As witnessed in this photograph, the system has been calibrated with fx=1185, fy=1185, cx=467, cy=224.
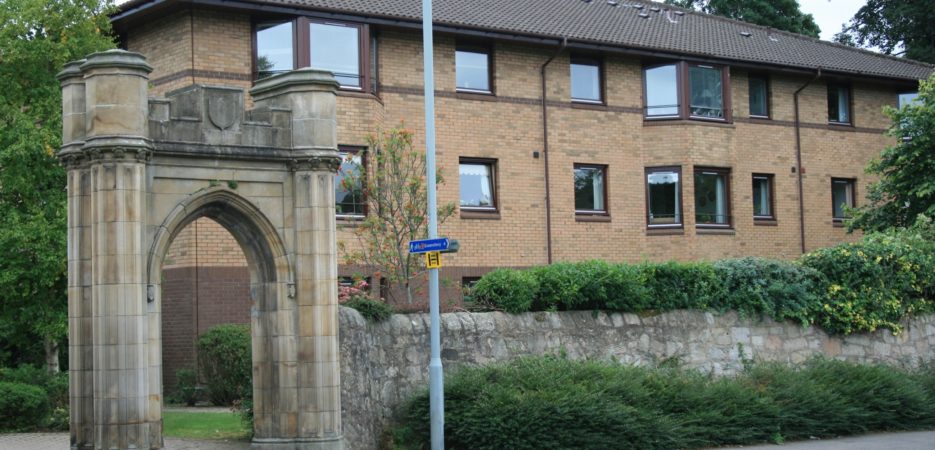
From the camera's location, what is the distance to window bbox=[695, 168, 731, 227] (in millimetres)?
31422

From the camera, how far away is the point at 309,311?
1523 centimetres

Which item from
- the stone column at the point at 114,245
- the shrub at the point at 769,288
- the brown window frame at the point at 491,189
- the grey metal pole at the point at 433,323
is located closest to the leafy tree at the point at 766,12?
the brown window frame at the point at 491,189

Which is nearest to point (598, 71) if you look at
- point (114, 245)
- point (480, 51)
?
point (480, 51)

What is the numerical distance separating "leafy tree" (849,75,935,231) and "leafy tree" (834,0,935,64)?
18.5 metres

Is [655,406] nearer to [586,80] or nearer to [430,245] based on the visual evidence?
[430,245]

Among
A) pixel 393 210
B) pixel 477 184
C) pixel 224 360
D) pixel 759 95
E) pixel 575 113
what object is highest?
pixel 759 95

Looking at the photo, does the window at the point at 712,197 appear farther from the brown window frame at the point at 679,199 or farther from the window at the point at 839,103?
the window at the point at 839,103

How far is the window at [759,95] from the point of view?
32812mm

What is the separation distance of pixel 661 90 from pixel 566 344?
13.9 m

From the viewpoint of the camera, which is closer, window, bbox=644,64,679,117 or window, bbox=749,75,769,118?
window, bbox=644,64,679,117

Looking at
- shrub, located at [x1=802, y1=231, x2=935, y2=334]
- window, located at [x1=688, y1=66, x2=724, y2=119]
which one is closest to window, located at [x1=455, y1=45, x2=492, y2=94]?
window, located at [x1=688, y1=66, x2=724, y2=119]

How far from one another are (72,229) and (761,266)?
1231cm

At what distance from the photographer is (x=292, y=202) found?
50.3 ft

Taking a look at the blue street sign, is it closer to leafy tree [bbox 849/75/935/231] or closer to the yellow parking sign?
the yellow parking sign
